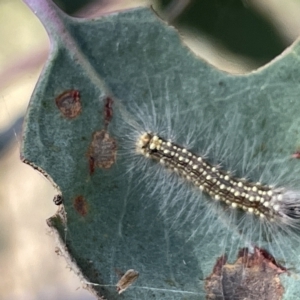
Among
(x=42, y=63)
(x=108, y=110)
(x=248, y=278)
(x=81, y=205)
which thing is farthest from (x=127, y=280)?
(x=42, y=63)

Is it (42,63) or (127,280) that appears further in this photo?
(42,63)

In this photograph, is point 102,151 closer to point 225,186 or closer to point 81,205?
point 81,205

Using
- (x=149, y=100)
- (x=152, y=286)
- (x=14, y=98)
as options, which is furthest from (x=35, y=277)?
(x=149, y=100)

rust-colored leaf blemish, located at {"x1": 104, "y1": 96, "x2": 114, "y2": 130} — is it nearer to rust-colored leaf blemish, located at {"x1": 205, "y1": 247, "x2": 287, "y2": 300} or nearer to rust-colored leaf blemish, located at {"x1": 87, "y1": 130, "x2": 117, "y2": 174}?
rust-colored leaf blemish, located at {"x1": 87, "y1": 130, "x2": 117, "y2": 174}

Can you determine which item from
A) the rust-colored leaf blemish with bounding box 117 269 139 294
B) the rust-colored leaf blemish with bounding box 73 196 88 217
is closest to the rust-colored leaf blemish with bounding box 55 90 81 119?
the rust-colored leaf blemish with bounding box 73 196 88 217

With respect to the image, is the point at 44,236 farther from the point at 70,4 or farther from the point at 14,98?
the point at 70,4

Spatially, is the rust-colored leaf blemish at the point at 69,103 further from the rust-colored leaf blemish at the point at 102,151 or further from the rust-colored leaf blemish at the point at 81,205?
the rust-colored leaf blemish at the point at 81,205

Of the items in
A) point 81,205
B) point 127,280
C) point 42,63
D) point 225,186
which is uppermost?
point 42,63
